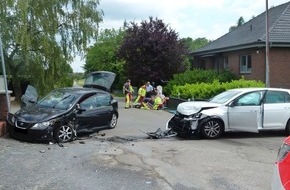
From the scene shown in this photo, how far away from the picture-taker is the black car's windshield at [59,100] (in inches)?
486

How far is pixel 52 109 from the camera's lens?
1216 cm

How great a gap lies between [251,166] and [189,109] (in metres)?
4.16

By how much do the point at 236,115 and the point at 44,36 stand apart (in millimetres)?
15911

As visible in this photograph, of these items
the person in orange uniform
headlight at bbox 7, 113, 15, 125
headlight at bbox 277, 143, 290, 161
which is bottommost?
the person in orange uniform

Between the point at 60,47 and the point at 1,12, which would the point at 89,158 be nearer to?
the point at 1,12

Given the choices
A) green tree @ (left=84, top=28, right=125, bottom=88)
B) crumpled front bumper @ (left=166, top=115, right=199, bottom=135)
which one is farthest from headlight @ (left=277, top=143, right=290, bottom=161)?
green tree @ (left=84, top=28, right=125, bottom=88)

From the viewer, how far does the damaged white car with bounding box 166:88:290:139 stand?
12.4 meters

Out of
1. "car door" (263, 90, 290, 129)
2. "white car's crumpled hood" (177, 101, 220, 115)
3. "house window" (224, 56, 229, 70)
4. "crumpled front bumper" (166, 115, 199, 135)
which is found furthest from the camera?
"house window" (224, 56, 229, 70)

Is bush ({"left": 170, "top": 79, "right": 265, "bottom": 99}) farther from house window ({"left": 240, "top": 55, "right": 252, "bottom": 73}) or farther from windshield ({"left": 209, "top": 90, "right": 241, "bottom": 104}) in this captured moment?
windshield ({"left": 209, "top": 90, "right": 241, "bottom": 104})

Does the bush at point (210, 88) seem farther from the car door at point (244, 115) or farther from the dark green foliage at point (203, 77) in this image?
the car door at point (244, 115)

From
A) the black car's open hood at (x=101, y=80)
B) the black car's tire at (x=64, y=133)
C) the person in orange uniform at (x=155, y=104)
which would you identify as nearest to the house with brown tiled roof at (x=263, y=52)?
the person in orange uniform at (x=155, y=104)

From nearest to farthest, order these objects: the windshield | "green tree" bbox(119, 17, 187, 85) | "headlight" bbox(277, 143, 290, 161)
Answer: "headlight" bbox(277, 143, 290, 161) → the windshield → "green tree" bbox(119, 17, 187, 85)

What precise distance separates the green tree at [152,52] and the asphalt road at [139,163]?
18.2m

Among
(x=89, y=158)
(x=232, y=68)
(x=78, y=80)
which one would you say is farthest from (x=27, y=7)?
(x=89, y=158)
